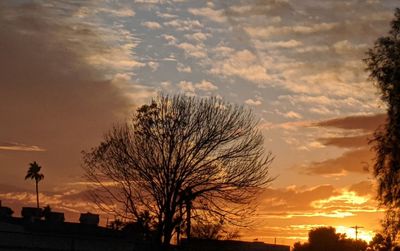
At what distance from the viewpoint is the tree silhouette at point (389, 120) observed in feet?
103

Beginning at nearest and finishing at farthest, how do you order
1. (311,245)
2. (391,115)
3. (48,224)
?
1. (391,115)
2. (48,224)
3. (311,245)

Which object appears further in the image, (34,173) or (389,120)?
(34,173)

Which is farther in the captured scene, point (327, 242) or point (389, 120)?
point (327, 242)

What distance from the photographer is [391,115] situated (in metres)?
31.7

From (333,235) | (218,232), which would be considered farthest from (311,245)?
(218,232)

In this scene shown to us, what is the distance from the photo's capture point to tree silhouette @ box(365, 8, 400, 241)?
103ft

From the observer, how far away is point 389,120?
31922 mm

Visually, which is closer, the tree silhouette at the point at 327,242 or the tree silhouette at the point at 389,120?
the tree silhouette at the point at 389,120

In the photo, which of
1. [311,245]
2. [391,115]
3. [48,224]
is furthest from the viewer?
[311,245]

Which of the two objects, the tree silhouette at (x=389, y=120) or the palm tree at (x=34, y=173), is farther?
the palm tree at (x=34, y=173)

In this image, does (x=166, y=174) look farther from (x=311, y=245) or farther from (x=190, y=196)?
(x=311, y=245)

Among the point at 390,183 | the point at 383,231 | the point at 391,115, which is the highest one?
the point at 391,115

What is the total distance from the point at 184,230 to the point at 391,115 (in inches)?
854

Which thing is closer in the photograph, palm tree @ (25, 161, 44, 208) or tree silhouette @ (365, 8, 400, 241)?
tree silhouette @ (365, 8, 400, 241)
